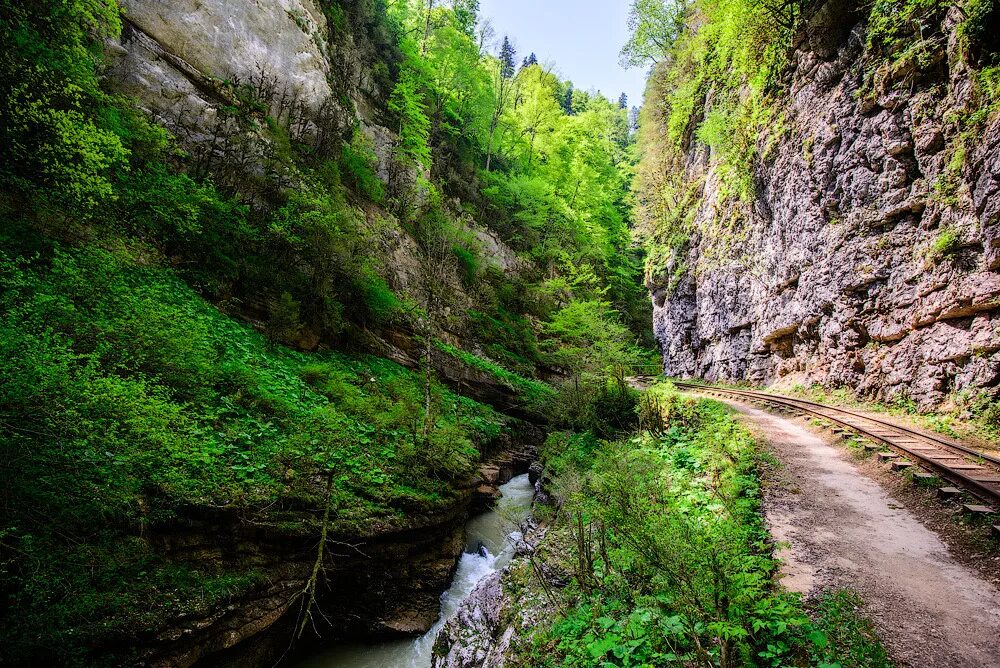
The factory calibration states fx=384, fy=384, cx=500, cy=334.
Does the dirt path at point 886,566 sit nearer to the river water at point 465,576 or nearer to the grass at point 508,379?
the river water at point 465,576

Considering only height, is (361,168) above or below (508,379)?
above

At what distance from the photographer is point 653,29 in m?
25.1

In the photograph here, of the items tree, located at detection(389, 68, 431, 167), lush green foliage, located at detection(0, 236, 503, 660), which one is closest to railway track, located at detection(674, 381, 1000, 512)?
lush green foliage, located at detection(0, 236, 503, 660)

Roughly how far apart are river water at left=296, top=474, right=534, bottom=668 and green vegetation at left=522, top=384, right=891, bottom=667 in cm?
219

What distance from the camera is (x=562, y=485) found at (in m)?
9.45

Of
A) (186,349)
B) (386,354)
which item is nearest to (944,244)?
(386,354)

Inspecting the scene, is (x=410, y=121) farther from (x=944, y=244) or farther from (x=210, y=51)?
(x=944, y=244)

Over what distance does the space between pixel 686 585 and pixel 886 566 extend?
259 centimetres

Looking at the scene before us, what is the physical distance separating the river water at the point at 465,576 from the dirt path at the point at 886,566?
5396 mm

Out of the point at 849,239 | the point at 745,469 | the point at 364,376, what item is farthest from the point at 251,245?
the point at 849,239

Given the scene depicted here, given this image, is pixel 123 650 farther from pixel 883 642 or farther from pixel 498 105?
pixel 498 105

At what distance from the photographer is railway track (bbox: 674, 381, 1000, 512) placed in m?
5.52

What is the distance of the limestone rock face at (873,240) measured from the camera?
329 inches

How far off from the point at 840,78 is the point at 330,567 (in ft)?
65.7
